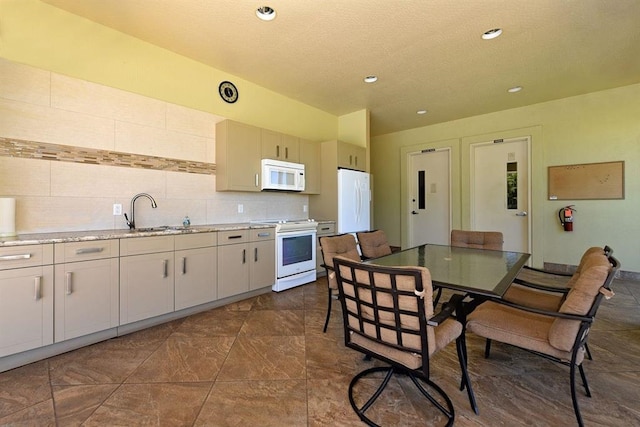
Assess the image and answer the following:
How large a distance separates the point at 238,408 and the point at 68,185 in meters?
2.44

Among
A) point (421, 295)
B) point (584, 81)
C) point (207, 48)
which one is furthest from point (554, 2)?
point (207, 48)

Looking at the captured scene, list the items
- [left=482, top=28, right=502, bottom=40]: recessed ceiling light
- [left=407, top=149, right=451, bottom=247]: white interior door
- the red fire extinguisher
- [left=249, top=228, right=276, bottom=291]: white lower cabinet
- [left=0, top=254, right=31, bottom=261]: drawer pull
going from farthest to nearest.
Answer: [left=407, top=149, right=451, bottom=247]: white interior door
the red fire extinguisher
[left=249, top=228, right=276, bottom=291]: white lower cabinet
[left=482, top=28, right=502, bottom=40]: recessed ceiling light
[left=0, top=254, right=31, bottom=261]: drawer pull

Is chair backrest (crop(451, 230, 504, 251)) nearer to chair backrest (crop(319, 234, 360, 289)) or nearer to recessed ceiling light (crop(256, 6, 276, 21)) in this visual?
chair backrest (crop(319, 234, 360, 289))

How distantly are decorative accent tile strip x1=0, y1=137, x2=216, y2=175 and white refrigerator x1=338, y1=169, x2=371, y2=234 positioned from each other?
201 centimetres

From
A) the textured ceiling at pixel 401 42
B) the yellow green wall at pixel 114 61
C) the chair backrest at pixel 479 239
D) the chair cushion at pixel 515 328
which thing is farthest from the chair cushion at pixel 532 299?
the yellow green wall at pixel 114 61

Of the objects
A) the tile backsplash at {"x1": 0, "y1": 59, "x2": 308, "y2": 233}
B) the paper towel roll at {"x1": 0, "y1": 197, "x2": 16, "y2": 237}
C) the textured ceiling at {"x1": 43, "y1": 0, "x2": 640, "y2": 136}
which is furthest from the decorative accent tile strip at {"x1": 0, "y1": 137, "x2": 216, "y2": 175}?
the textured ceiling at {"x1": 43, "y1": 0, "x2": 640, "y2": 136}

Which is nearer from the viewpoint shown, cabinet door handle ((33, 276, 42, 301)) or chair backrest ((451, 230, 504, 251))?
cabinet door handle ((33, 276, 42, 301))

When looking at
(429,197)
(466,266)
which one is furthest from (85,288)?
(429,197)

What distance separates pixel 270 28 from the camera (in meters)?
2.72

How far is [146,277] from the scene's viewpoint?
2518 mm

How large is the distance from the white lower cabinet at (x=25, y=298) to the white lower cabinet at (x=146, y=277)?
0.46 m

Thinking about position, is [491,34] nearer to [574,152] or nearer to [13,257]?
[574,152]

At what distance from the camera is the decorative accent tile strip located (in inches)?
91.6

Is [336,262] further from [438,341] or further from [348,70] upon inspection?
[348,70]
